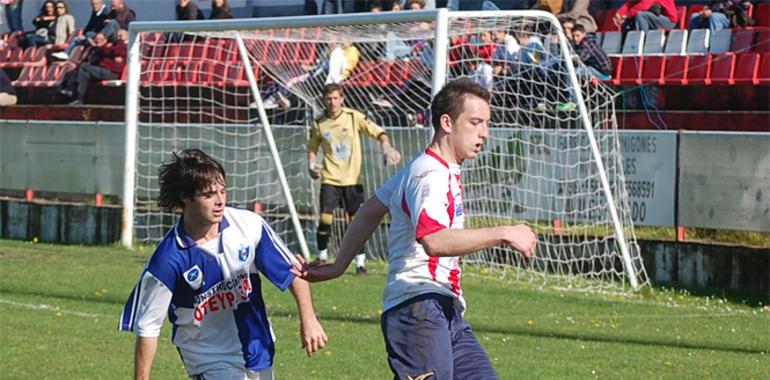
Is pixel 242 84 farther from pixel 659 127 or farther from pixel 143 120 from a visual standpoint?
pixel 659 127

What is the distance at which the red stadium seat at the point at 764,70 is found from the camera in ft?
55.5

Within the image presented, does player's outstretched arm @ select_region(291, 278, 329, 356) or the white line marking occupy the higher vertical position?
player's outstretched arm @ select_region(291, 278, 329, 356)

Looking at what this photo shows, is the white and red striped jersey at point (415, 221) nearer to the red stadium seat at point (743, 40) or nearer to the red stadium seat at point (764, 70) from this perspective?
the red stadium seat at point (764, 70)

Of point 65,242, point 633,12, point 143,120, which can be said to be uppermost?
point 633,12

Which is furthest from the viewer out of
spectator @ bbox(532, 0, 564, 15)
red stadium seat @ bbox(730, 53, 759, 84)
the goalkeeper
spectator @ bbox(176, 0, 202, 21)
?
spectator @ bbox(176, 0, 202, 21)

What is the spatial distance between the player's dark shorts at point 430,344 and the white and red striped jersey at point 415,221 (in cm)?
6

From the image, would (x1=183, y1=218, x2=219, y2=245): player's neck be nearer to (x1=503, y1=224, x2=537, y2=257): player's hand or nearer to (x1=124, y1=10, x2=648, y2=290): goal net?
(x1=503, y1=224, x2=537, y2=257): player's hand

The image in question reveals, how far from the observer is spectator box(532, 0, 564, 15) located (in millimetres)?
18025

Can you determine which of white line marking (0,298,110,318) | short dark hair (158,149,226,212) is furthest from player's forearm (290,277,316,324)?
white line marking (0,298,110,318)

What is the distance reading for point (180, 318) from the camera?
570cm

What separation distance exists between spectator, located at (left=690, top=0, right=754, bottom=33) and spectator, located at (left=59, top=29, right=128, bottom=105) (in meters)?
10.9

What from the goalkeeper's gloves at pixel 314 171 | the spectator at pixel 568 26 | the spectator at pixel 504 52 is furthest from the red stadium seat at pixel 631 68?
the goalkeeper's gloves at pixel 314 171

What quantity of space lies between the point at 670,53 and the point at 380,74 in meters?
4.15

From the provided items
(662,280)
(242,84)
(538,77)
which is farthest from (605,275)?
(242,84)
